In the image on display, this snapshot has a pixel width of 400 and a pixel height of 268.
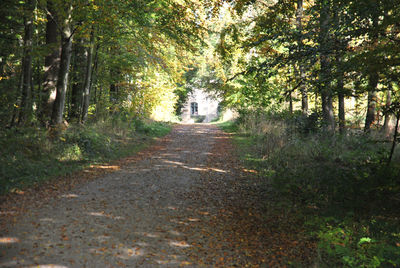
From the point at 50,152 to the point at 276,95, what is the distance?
738 centimetres

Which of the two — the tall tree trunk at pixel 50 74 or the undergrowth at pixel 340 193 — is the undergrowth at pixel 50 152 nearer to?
the tall tree trunk at pixel 50 74

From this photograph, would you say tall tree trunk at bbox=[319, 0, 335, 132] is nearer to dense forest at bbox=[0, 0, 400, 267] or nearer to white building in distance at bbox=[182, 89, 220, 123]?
dense forest at bbox=[0, 0, 400, 267]

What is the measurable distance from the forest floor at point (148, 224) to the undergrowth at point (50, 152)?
52 centimetres

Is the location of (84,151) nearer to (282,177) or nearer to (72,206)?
(72,206)

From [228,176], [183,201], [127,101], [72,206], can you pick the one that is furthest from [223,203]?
[127,101]

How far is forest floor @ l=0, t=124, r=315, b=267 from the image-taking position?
167 inches

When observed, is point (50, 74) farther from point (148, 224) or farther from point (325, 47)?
point (325, 47)

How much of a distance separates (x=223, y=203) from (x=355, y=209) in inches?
98.0

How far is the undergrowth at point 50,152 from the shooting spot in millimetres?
7098

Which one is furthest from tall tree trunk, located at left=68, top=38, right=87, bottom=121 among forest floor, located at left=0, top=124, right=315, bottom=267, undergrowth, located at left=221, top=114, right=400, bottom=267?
undergrowth, located at left=221, top=114, right=400, bottom=267

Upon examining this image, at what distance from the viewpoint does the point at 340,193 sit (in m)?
5.91

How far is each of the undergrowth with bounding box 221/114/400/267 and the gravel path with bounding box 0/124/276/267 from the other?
97 centimetres

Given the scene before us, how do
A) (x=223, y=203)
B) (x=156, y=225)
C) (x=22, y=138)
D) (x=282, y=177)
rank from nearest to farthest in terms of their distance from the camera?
(x=156, y=225)
(x=223, y=203)
(x=282, y=177)
(x=22, y=138)

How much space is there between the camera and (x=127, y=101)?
17688mm
